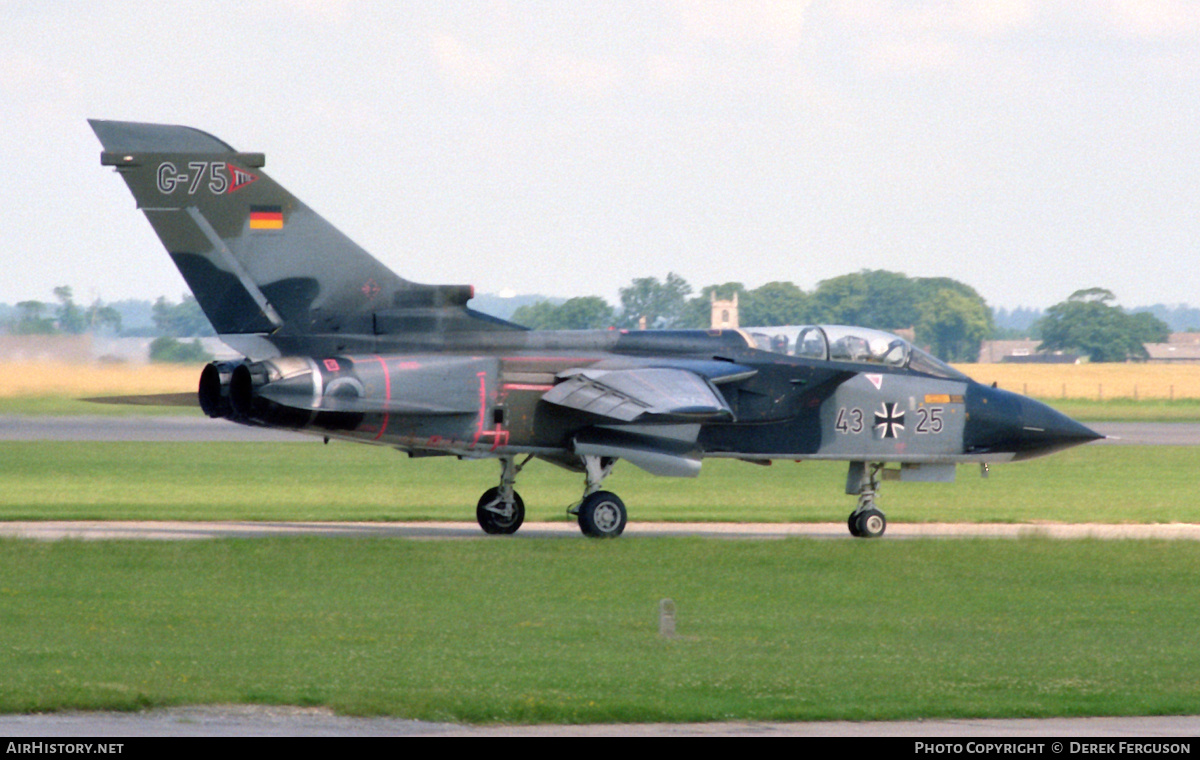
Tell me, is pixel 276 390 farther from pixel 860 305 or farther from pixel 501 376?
pixel 860 305

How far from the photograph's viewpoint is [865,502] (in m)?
24.2

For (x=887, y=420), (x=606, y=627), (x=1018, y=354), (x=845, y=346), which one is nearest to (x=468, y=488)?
(x=845, y=346)

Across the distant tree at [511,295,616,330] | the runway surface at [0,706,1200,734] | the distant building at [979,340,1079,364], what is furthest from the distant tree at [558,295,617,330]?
the runway surface at [0,706,1200,734]

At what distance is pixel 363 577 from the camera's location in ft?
60.4

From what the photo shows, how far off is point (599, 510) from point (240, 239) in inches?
245

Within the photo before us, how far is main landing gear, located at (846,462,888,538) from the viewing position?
2384 centimetres

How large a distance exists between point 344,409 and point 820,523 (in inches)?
381

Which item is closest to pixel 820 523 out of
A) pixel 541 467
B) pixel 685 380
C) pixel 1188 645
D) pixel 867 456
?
pixel 867 456

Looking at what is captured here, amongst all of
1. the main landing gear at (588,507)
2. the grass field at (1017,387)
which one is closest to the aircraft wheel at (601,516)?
the main landing gear at (588,507)

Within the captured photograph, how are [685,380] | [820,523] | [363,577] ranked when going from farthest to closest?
[820,523]
[685,380]
[363,577]

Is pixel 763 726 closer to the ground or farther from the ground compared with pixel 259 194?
closer to the ground

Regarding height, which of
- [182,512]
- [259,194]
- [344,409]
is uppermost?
[259,194]

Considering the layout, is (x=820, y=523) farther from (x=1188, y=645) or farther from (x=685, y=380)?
(x=1188, y=645)

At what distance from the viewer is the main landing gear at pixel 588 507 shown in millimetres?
22578
